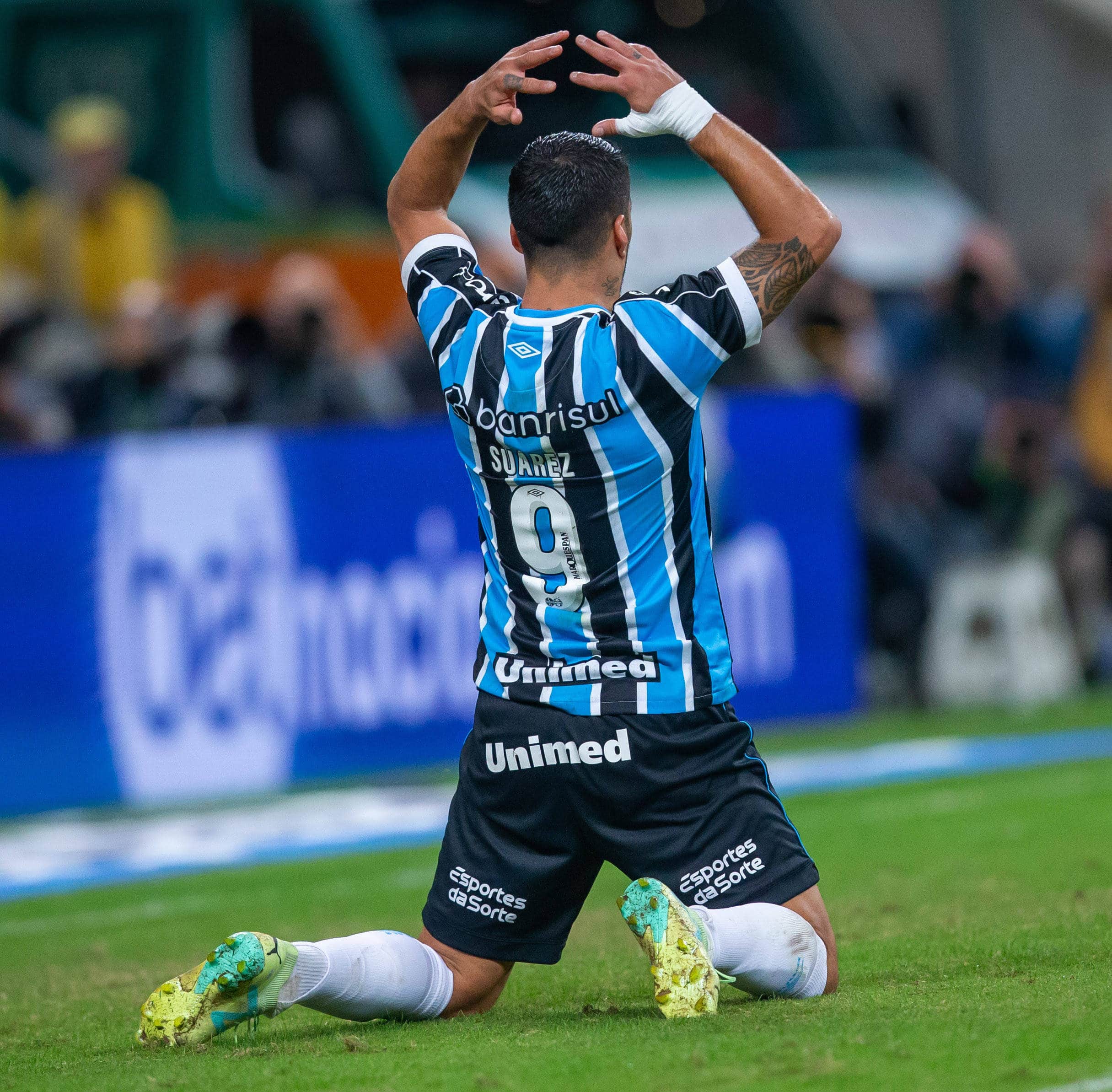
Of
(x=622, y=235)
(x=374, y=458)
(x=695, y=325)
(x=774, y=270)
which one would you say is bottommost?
(x=695, y=325)

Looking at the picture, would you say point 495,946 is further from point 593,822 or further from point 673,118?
point 673,118

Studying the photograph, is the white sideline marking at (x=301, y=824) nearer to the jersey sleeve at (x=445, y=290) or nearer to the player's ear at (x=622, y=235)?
the jersey sleeve at (x=445, y=290)

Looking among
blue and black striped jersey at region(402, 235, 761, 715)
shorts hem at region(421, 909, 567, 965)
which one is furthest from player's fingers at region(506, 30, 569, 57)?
shorts hem at region(421, 909, 567, 965)

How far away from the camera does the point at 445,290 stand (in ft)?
15.9

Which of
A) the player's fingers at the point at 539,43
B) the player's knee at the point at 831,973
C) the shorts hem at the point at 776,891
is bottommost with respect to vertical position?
the player's knee at the point at 831,973

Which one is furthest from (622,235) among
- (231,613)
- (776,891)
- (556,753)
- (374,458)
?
(374,458)

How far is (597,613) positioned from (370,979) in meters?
0.96

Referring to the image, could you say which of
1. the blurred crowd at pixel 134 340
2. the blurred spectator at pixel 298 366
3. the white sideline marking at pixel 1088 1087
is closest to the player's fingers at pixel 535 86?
the white sideline marking at pixel 1088 1087

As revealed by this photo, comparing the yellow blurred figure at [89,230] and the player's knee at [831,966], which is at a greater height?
the yellow blurred figure at [89,230]

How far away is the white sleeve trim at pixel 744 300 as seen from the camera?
4496 mm

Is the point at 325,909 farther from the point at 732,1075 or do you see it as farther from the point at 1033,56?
the point at 1033,56

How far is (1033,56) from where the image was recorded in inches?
797

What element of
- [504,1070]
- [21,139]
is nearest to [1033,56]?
[21,139]

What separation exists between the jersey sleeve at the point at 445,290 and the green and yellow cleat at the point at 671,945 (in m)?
1.36
